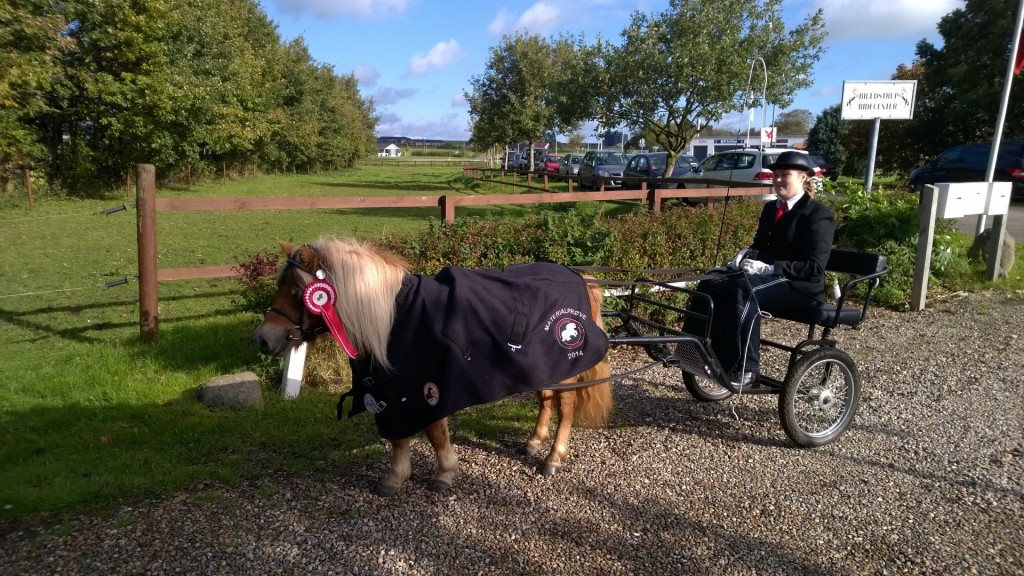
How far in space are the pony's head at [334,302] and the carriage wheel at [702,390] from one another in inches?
105

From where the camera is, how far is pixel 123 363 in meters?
5.39

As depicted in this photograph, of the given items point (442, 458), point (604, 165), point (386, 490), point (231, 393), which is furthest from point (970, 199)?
point (604, 165)

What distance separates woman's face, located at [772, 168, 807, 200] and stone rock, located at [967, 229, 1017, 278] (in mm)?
6964

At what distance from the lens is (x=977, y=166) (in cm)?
1917

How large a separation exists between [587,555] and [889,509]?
1.74 meters

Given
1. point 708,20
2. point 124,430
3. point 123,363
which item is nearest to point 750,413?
point 124,430

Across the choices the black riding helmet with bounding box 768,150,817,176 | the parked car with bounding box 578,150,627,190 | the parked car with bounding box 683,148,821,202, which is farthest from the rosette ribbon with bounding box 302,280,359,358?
the parked car with bounding box 578,150,627,190

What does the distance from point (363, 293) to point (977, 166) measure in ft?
71.5

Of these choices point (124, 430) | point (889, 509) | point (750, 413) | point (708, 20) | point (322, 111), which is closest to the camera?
point (889, 509)

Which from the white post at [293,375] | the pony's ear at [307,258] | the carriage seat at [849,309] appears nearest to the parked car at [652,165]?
the carriage seat at [849,309]

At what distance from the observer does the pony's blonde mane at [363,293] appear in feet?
10.3

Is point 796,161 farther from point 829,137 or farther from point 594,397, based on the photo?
point 829,137

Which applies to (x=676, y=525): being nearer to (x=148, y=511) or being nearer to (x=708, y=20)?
(x=148, y=511)

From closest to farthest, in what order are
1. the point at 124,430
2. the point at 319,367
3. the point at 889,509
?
the point at 889,509, the point at 124,430, the point at 319,367
